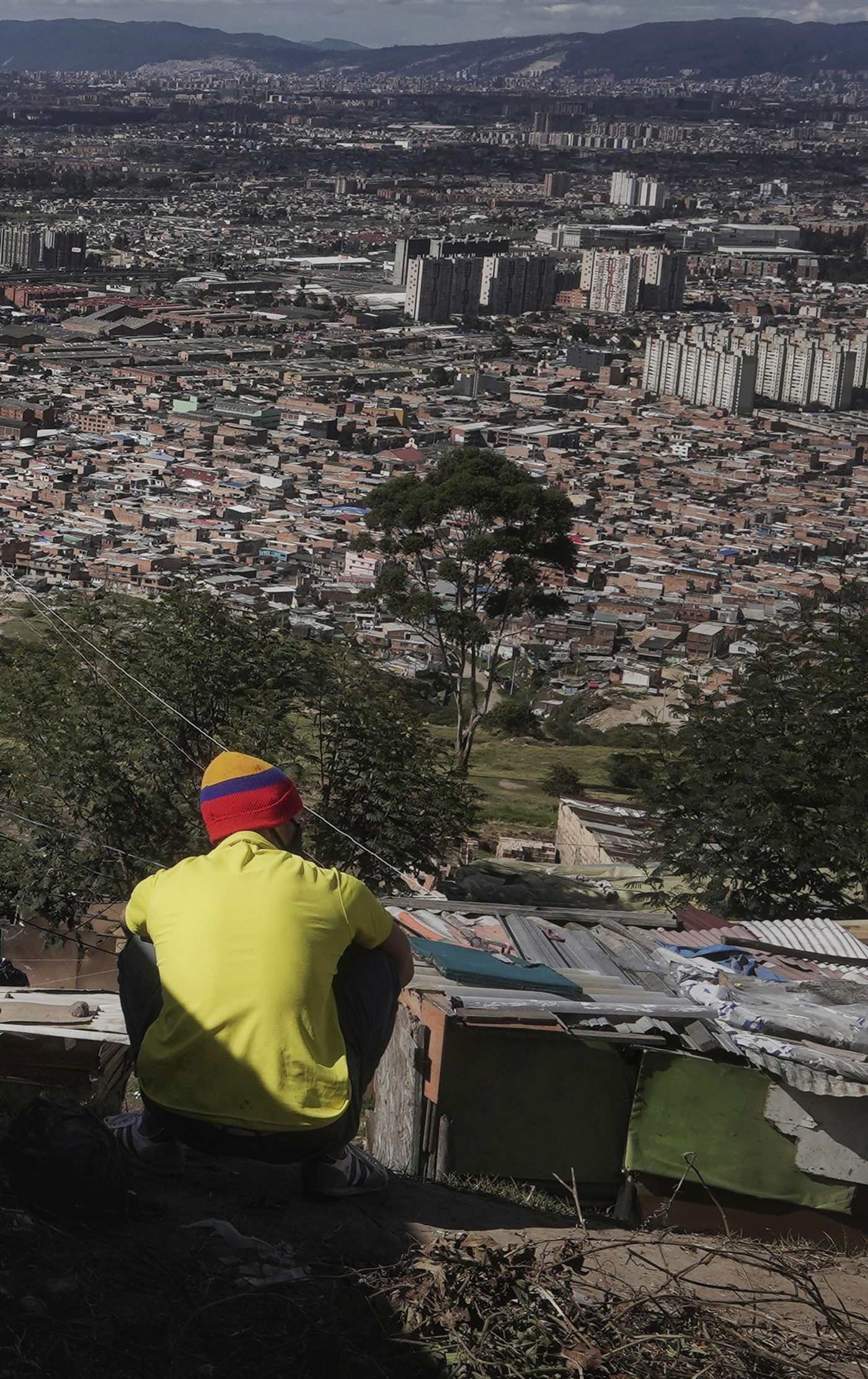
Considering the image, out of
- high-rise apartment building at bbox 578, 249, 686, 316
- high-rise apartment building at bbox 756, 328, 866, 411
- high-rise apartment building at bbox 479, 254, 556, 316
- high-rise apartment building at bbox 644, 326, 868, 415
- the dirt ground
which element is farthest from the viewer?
high-rise apartment building at bbox 578, 249, 686, 316

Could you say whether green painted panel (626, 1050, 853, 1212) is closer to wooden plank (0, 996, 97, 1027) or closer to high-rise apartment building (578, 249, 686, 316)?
wooden plank (0, 996, 97, 1027)

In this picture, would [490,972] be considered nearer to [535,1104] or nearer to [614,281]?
[535,1104]

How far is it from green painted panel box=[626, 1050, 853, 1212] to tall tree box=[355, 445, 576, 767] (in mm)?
6815

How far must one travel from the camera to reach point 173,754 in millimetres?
5324

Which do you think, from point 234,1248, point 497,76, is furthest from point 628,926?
point 497,76

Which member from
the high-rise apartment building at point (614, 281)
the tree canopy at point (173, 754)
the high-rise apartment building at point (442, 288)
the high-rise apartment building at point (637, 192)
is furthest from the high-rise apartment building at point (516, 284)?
the tree canopy at point (173, 754)

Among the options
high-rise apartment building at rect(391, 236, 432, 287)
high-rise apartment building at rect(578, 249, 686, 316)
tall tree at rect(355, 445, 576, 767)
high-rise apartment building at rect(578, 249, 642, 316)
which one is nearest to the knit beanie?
tall tree at rect(355, 445, 576, 767)

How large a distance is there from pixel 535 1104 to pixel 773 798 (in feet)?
10.3

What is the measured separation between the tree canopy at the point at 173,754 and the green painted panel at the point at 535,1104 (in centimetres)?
235

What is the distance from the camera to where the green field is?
8.94 m

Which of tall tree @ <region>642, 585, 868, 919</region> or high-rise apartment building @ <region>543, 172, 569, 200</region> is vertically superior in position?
high-rise apartment building @ <region>543, 172, 569, 200</region>

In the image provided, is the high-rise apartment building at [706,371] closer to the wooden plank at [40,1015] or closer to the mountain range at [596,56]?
the wooden plank at [40,1015]

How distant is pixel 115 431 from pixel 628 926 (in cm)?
3325

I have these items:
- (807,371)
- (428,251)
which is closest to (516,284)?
(428,251)
